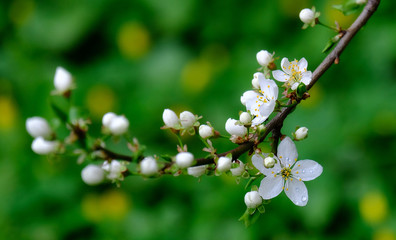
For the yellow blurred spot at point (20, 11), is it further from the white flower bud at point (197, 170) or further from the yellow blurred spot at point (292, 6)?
the white flower bud at point (197, 170)

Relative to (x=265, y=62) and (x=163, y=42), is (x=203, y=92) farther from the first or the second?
(x=265, y=62)

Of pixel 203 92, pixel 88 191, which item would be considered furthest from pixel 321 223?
pixel 88 191

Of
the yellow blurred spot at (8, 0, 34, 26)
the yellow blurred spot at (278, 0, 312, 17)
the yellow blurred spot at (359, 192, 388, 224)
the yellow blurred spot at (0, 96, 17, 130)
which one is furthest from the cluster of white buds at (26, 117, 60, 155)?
the yellow blurred spot at (8, 0, 34, 26)

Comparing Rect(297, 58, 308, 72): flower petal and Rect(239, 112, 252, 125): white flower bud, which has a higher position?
Rect(239, 112, 252, 125): white flower bud

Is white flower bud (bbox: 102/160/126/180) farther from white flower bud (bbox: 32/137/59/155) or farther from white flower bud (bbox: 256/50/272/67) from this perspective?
white flower bud (bbox: 256/50/272/67)

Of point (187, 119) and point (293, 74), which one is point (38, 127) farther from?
point (293, 74)

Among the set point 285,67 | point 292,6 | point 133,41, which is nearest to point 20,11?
point 133,41

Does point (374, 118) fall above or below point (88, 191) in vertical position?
below
